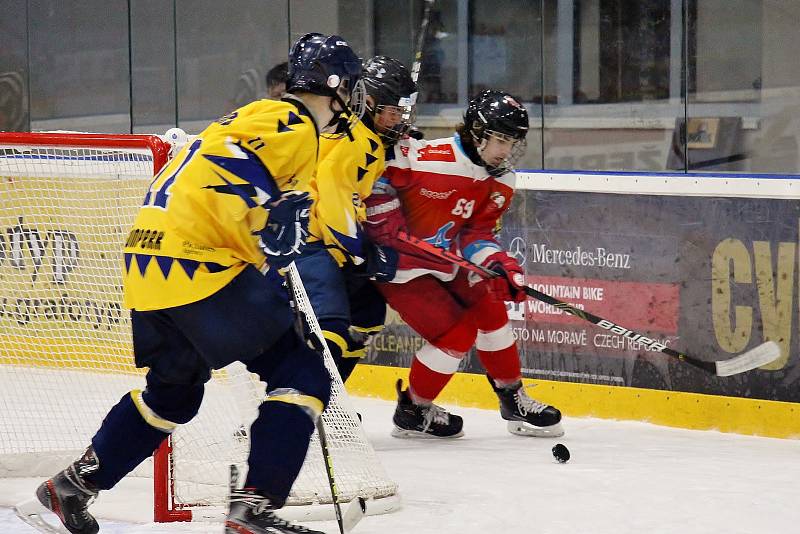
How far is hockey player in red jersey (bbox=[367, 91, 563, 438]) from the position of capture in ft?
13.5

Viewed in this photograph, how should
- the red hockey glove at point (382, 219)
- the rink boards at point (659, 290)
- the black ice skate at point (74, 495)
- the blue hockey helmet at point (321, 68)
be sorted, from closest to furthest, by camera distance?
1. the blue hockey helmet at point (321, 68)
2. the black ice skate at point (74, 495)
3. the red hockey glove at point (382, 219)
4. the rink boards at point (659, 290)

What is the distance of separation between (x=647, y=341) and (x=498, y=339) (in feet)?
1.47

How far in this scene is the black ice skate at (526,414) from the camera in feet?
14.1

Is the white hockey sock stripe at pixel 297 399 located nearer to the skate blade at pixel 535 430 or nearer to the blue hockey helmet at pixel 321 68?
the blue hockey helmet at pixel 321 68

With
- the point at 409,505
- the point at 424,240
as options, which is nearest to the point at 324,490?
the point at 409,505

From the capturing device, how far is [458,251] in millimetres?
4316

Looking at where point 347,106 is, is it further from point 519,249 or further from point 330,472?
point 519,249

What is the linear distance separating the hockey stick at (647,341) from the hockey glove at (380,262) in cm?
10

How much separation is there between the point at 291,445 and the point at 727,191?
2.16m

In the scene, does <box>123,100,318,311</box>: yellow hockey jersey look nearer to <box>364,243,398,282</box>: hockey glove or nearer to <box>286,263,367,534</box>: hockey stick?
<box>286,263,367,534</box>: hockey stick

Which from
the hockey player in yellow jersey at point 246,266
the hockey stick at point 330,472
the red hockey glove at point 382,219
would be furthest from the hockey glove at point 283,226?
the red hockey glove at point 382,219

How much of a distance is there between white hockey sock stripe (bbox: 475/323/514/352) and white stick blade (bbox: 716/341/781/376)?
0.64m

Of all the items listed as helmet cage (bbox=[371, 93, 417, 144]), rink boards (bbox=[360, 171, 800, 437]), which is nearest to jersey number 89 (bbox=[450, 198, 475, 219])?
helmet cage (bbox=[371, 93, 417, 144])

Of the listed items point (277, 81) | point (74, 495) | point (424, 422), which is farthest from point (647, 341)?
point (74, 495)
